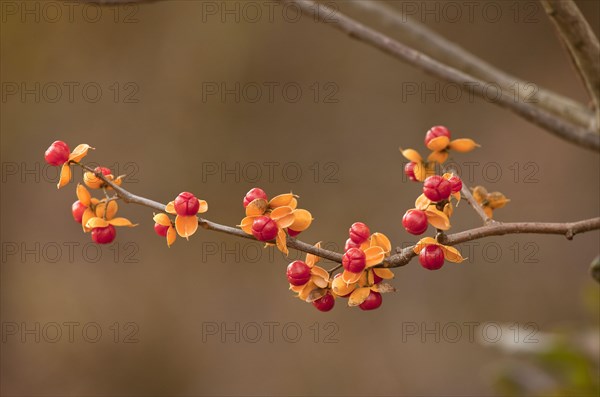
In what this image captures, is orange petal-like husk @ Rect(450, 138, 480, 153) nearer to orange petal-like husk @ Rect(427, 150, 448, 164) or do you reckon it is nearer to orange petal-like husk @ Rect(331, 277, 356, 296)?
orange petal-like husk @ Rect(427, 150, 448, 164)

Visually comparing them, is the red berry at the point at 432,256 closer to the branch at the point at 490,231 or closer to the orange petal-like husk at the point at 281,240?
the branch at the point at 490,231

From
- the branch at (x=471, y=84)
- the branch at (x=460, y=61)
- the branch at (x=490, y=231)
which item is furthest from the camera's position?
the branch at (x=460, y=61)

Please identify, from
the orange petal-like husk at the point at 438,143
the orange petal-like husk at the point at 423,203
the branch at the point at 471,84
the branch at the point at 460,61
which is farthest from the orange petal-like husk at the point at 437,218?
the branch at the point at 460,61

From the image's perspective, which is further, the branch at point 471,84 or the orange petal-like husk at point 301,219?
the branch at point 471,84

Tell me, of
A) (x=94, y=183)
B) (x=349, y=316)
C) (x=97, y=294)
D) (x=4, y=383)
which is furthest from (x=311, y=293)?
(x=4, y=383)

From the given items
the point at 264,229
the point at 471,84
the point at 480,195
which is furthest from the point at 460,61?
the point at 264,229

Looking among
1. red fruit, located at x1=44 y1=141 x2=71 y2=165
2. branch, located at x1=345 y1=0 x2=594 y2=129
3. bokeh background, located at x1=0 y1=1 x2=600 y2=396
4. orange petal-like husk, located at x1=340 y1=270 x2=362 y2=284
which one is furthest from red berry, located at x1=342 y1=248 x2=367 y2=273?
bokeh background, located at x1=0 y1=1 x2=600 y2=396
